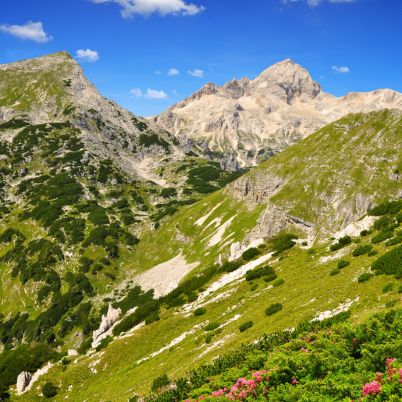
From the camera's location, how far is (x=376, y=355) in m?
16.6

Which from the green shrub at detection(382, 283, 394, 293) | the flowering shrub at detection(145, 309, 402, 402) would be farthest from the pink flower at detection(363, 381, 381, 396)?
the green shrub at detection(382, 283, 394, 293)

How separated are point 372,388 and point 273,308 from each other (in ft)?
65.7

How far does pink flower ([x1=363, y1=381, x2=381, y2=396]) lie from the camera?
544 inches

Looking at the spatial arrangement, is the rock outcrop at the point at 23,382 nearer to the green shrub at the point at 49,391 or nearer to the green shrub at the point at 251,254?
the green shrub at the point at 49,391

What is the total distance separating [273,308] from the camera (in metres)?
33.8

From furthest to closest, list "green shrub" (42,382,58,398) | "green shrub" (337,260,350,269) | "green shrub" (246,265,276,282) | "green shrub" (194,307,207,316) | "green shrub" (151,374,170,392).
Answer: "green shrub" (246,265,276,282)
"green shrub" (194,307,207,316)
"green shrub" (42,382,58,398)
"green shrub" (337,260,350,269)
"green shrub" (151,374,170,392)

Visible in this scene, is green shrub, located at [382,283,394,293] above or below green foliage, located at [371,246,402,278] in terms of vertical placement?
below

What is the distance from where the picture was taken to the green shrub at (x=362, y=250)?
3716 cm

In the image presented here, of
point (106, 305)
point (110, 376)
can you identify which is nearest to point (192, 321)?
point (110, 376)

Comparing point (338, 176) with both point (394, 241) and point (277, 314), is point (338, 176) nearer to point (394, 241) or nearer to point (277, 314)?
point (394, 241)

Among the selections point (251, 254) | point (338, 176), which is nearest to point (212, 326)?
point (251, 254)

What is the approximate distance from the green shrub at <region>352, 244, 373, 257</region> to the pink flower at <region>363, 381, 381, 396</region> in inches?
984

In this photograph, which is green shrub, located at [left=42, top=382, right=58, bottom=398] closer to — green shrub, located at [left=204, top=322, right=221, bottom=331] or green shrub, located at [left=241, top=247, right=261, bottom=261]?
green shrub, located at [left=204, top=322, right=221, bottom=331]

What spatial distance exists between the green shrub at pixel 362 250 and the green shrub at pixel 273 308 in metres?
9.88
